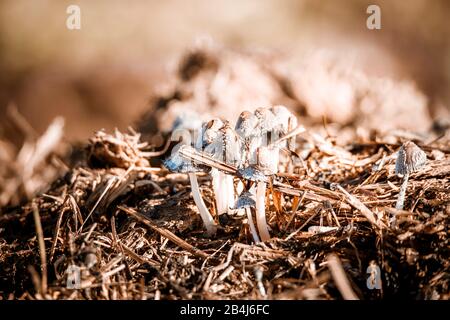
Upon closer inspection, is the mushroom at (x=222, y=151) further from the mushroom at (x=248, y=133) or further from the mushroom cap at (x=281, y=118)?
the mushroom cap at (x=281, y=118)

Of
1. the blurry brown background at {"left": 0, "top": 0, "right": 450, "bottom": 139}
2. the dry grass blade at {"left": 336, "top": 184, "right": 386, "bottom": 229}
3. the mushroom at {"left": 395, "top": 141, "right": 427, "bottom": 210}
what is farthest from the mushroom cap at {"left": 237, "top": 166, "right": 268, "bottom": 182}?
the blurry brown background at {"left": 0, "top": 0, "right": 450, "bottom": 139}

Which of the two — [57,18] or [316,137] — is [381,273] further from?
[57,18]

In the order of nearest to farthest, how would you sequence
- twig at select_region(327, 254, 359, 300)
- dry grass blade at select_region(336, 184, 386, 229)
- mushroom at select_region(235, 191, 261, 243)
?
twig at select_region(327, 254, 359, 300) → dry grass blade at select_region(336, 184, 386, 229) → mushroom at select_region(235, 191, 261, 243)

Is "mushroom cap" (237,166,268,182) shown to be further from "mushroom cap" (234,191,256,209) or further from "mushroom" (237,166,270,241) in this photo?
"mushroom cap" (234,191,256,209)

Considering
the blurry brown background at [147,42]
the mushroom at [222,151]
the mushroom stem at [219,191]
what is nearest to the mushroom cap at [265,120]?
the mushroom at [222,151]

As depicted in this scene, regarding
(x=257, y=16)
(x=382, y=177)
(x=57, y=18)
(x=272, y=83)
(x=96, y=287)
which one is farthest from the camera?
(x=257, y=16)
